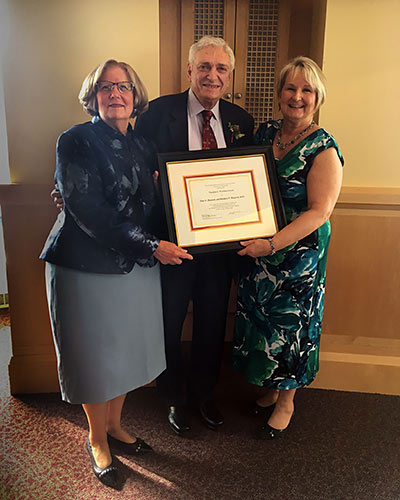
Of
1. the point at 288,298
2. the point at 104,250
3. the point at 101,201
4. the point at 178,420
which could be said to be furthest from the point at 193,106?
the point at 178,420

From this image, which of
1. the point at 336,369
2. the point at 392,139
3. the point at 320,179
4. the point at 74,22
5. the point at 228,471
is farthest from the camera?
the point at 336,369

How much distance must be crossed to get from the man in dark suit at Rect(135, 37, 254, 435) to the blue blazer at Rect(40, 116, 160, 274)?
23cm

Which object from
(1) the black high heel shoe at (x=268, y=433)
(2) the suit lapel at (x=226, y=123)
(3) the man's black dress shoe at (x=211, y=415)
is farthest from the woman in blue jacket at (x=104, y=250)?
(1) the black high heel shoe at (x=268, y=433)

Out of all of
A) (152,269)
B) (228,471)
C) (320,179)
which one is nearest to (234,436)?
(228,471)

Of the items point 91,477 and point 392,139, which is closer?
point 91,477

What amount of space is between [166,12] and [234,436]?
2.14 m

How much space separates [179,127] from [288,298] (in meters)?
0.84

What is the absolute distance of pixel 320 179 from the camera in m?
1.64

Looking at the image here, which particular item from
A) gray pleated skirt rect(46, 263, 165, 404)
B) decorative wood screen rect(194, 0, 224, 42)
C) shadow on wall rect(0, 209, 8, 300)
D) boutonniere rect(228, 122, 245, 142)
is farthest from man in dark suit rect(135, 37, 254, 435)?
shadow on wall rect(0, 209, 8, 300)

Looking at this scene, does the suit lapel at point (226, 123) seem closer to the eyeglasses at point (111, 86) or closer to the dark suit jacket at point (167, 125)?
the dark suit jacket at point (167, 125)

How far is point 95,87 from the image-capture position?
1.46 metres

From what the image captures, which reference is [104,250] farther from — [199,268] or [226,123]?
[226,123]

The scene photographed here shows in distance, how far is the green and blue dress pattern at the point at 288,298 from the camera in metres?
1.68

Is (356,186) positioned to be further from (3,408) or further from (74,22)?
(3,408)
